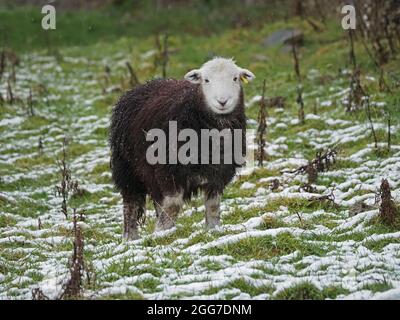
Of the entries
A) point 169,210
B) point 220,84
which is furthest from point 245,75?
point 169,210

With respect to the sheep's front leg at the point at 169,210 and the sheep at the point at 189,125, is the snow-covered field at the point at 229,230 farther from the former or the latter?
the sheep at the point at 189,125

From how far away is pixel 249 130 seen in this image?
1408 centimetres

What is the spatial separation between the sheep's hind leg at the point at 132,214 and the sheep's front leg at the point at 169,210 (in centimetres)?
77

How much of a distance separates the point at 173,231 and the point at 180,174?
674mm

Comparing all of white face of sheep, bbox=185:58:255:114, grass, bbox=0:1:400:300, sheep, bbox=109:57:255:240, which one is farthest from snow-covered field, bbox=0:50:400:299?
white face of sheep, bbox=185:58:255:114

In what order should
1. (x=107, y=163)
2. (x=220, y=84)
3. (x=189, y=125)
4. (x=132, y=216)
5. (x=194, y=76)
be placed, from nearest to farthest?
(x=220, y=84), (x=189, y=125), (x=194, y=76), (x=132, y=216), (x=107, y=163)

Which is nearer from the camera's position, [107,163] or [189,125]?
[189,125]

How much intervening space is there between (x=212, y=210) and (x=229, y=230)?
0.41 m

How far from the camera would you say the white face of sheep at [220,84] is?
821cm

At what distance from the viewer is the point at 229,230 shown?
8.31 m

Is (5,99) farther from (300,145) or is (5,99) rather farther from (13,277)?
(13,277)

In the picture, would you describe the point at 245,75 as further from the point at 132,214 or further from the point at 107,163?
the point at 107,163

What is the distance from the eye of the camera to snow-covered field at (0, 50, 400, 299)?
643 cm

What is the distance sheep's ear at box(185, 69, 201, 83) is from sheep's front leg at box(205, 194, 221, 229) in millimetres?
1371
